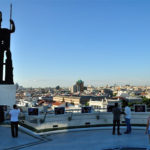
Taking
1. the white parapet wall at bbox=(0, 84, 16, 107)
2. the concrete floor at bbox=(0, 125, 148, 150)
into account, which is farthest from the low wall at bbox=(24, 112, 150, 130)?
the white parapet wall at bbox=(0, 84, 16, 107)

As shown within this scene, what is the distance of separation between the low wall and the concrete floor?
1.12 metres

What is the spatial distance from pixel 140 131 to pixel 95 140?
3.01 m

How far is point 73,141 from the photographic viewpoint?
843cm

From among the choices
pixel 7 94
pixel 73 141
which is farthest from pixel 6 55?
pixel 73 141

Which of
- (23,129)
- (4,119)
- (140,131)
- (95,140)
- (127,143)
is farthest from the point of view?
(4,119)

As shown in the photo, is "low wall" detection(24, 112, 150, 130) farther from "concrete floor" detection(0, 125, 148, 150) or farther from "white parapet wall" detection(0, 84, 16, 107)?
"white parapet wall" detection(0, 84, 16, 107)

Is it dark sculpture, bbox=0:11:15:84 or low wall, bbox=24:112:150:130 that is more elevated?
dark sculpture, bbox=0:11:15:84

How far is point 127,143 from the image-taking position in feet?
26.4

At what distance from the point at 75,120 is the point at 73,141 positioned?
3223 millimetres

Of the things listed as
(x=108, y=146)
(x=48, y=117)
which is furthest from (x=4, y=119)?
(x=108, y=146)

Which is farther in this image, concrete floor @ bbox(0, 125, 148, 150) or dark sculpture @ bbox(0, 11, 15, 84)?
dark sculpture @ bbox(0, 11, 15, 84)

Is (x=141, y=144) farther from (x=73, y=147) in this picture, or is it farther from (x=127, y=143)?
(x=73, y=147)

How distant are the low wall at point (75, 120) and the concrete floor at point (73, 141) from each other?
3.69ft

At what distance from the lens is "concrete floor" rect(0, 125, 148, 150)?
7.50 m
